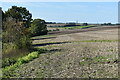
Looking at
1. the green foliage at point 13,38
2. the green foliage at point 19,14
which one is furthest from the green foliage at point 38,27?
the green foliage at point 13,38

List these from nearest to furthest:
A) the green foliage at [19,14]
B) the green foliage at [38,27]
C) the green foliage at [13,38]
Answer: the green foliage at [13,38] → the green foliage at [19,14] → the green foliage at [38,27]

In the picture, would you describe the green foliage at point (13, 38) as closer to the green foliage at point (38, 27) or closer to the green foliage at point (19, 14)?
the green foliage at point (19, 14)

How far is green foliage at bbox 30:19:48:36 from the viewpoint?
54.6 meters

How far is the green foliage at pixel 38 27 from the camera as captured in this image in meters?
54.6

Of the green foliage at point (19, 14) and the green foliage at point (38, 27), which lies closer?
the green foliage at point (19, 14)

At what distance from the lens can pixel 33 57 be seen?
2070cm

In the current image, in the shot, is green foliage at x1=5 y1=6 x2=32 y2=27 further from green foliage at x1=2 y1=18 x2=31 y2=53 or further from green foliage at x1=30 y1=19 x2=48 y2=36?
green foliage at x1=2 y1=18 x2=31 y2=53

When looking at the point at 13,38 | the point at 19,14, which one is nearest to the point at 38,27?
the point at 19,14

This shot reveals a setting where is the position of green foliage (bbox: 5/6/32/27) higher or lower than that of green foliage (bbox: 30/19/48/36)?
higher

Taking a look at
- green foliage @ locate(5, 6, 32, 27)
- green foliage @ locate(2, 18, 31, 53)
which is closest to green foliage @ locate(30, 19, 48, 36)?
green foliage @ locate(5, 6, 32, 27)

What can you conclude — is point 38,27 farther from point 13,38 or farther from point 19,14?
point 13,38

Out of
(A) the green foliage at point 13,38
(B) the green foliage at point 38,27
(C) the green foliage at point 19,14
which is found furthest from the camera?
(B) the green foliage at point 38,27

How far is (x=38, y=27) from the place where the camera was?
2206 inches

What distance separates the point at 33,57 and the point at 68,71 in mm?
7850
